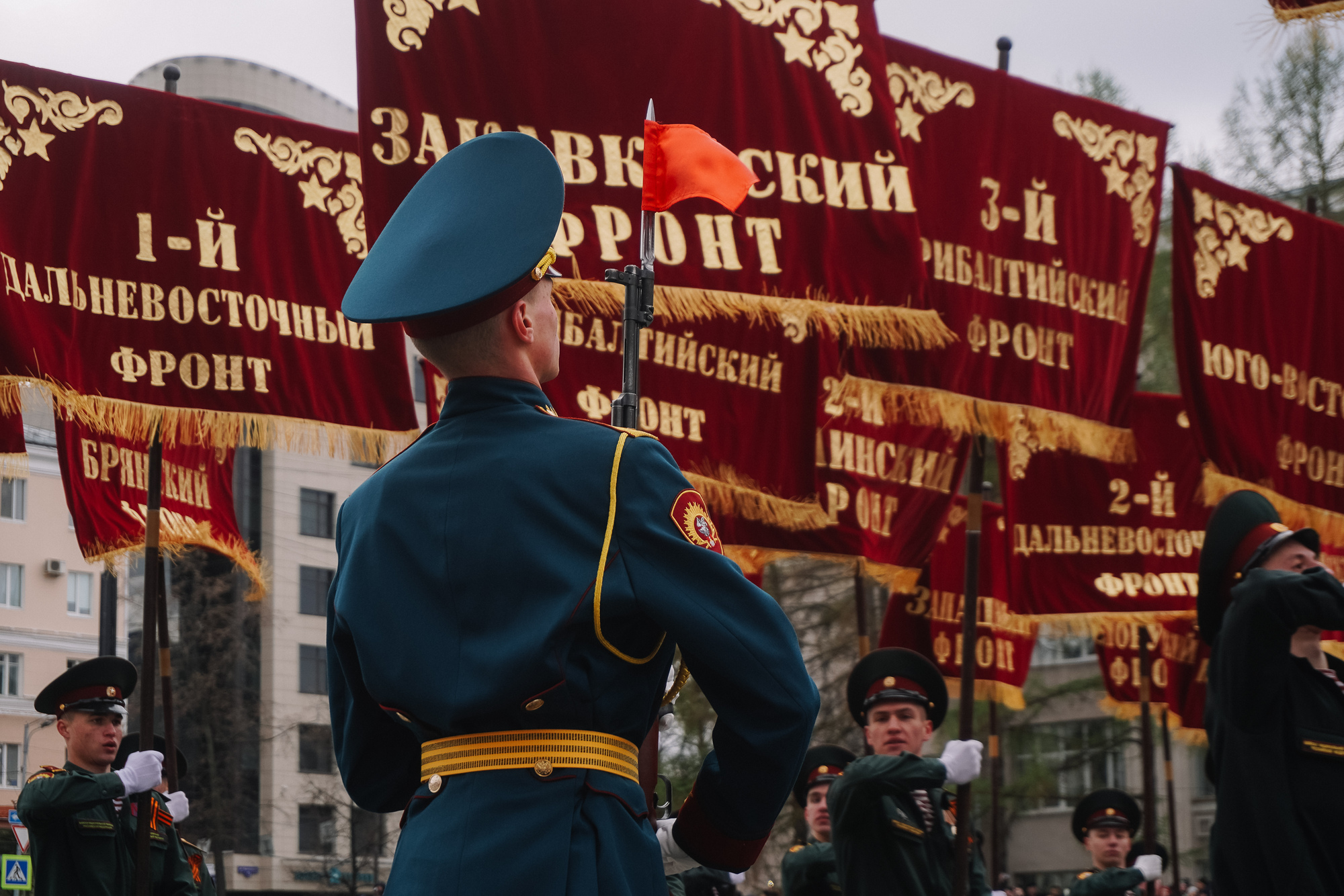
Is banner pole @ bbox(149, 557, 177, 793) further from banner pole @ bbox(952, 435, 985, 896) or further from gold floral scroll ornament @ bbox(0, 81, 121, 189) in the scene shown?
banner pole @ bbox(952, 435, 985, 896)

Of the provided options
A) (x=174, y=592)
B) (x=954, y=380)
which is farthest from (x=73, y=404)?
(x=174, y=592)

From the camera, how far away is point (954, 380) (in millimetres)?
7352

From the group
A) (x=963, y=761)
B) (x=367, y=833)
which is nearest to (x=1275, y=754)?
(x=963, y=761)

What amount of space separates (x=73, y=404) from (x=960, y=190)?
3.87 metres

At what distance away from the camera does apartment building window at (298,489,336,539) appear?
36531 mm

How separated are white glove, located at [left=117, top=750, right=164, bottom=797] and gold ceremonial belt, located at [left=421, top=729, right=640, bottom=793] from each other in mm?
4529

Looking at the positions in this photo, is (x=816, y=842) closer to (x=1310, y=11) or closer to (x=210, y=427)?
(x=210, y=427)

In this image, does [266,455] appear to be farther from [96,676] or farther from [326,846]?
[96,676]

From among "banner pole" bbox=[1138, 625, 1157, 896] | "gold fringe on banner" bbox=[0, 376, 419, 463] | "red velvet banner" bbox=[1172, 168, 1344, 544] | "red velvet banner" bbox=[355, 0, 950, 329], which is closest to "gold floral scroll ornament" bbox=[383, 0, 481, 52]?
"red velvet banner" bbox=[355, 0, 950, 329]

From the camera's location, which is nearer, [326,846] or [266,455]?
[326,846]

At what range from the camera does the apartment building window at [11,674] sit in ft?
112

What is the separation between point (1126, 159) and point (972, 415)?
171cm

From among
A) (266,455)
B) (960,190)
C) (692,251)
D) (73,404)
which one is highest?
(266,455)

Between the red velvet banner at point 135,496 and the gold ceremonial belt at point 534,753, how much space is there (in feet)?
19.7
